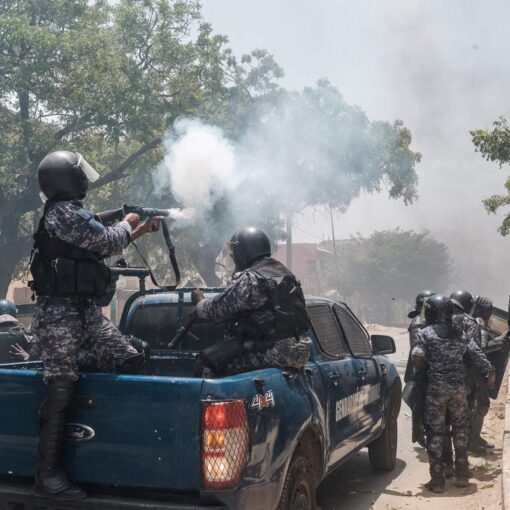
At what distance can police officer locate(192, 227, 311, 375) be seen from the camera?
13.8ft

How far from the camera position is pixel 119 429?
338 cm

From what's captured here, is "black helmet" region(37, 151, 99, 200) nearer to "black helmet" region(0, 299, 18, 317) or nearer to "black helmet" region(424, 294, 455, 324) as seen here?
"black helmet" region(424, 294, 455, 324)

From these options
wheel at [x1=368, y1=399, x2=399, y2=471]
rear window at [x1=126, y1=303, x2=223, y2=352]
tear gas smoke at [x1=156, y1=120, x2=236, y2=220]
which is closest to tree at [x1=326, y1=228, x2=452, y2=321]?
tear gas smoke at [x1=156, y1=120, x2=236, y2=220]

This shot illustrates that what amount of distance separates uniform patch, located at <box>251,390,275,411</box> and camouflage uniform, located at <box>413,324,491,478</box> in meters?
2.89

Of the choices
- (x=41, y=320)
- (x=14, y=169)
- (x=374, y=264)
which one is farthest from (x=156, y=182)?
(x=374, y=264)

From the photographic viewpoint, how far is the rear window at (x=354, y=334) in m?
5.84

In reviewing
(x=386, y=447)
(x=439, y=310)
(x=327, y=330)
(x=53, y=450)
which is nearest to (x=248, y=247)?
(x=327, y=330)

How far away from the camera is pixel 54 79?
21266mm

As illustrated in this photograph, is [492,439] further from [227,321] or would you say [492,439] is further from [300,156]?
[300,156]

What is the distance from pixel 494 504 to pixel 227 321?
2825mm

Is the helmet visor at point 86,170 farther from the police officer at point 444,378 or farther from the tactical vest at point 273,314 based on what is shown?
the police officer at point 444,378

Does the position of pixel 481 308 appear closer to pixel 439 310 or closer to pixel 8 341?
pixel 439 310

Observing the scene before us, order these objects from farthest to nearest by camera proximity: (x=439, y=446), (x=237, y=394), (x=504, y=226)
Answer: (x=504, y=226) < (x=439, y=446) < (x=237, y=394)

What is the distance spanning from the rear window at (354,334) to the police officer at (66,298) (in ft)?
7.60
